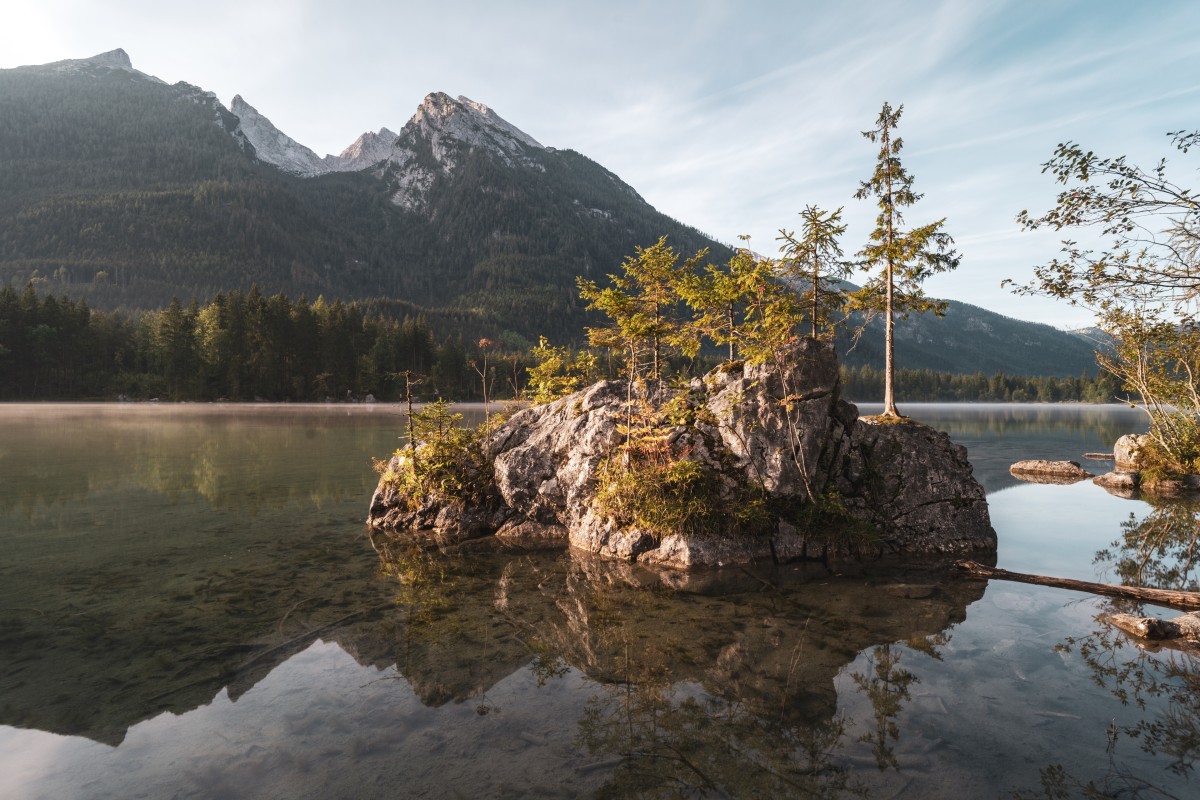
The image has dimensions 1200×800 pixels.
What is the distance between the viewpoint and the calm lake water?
21.7 feet

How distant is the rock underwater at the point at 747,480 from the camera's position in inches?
644

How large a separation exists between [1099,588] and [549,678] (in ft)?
47.5

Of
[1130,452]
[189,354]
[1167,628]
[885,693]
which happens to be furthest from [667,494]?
[189,354]

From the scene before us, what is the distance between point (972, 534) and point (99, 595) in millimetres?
24669

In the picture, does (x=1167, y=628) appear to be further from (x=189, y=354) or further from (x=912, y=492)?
(x=189, y=354)

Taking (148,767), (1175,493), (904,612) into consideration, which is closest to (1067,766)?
(904,612)

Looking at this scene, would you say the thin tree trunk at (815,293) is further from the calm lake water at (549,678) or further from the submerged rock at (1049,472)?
the submerged rock at (1049,472)

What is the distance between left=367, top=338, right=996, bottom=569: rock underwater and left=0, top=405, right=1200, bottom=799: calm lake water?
1401mm

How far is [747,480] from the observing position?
54.3ft

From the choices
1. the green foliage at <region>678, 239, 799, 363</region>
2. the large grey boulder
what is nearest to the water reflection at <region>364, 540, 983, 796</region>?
the large grey boulder

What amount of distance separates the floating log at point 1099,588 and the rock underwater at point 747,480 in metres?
2.29

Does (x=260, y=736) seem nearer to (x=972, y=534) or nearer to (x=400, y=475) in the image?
(x=400, y=475)

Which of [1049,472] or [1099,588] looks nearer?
[1099,588]

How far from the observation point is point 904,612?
12.1m
